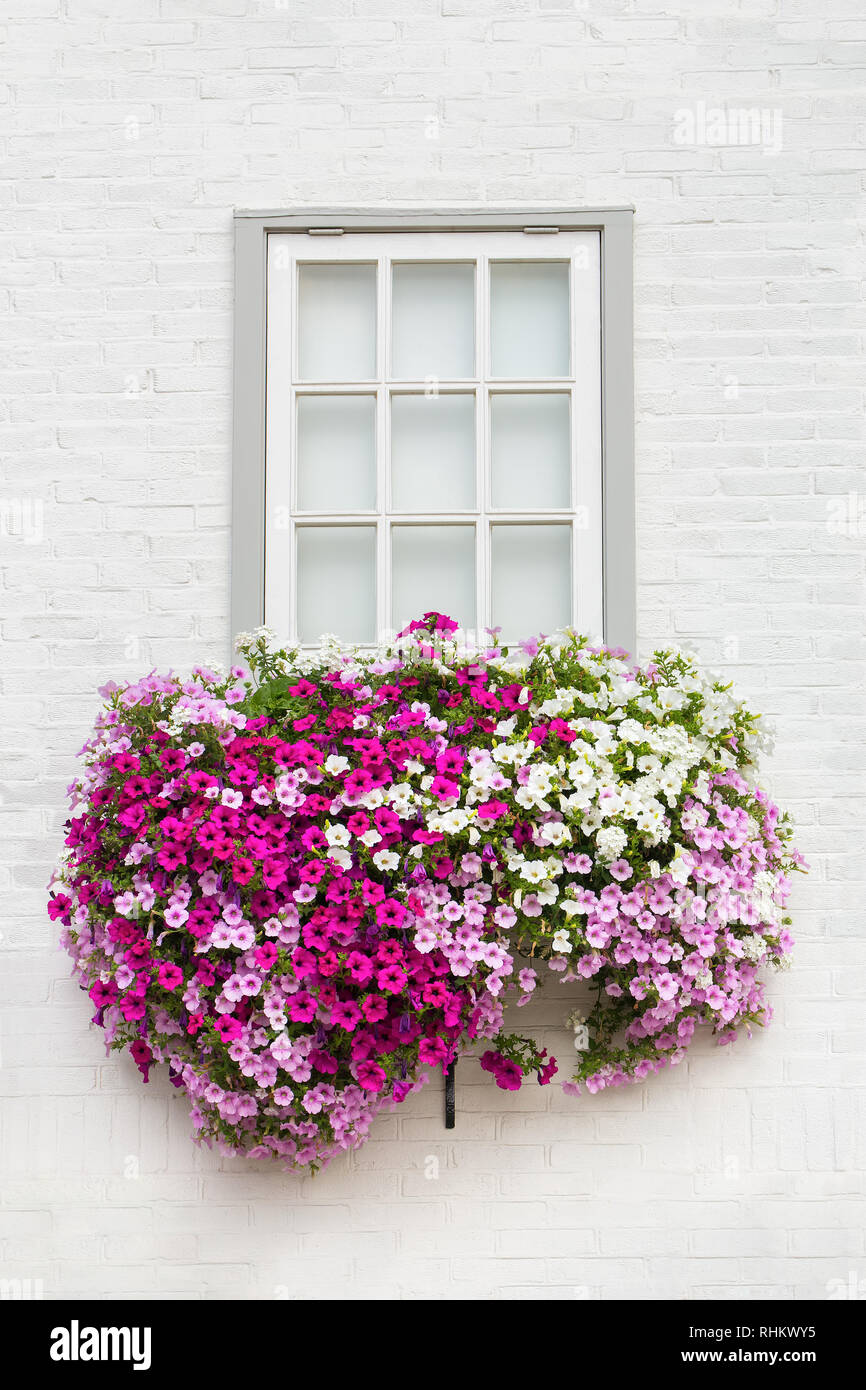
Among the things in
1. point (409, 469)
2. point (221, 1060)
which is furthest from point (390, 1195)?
point (409, 469)

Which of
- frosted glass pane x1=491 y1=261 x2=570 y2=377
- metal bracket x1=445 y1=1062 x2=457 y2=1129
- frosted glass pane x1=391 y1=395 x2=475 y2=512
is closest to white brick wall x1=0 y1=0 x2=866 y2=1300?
metal bracket x1=445 y1=1062 x2=457 y2=1129

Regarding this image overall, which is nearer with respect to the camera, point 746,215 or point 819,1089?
point 819,1089

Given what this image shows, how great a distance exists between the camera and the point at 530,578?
3109 millimetres

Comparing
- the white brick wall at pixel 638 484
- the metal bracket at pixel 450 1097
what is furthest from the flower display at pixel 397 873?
the white brick wall at pixel 638 484

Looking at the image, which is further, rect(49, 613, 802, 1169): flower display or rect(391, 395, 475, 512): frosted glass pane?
rect(391, 395, 475, 512): frosted glass pane

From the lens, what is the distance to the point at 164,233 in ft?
10.4

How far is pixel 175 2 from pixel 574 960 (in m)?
2.57

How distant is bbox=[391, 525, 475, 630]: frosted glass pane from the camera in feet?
10.2

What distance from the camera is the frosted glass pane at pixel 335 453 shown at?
3.15 meters

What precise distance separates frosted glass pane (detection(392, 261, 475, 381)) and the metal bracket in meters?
1.67

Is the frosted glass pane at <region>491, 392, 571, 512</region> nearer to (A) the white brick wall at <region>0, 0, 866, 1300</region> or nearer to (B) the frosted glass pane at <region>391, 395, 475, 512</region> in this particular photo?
(B) the frosted glass pane at <region>391, 395, 475, 512</region>

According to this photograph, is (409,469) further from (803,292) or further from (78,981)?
(78,981)

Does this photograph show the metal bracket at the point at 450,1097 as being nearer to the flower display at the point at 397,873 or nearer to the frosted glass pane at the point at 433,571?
the flower display at the point at 397,873

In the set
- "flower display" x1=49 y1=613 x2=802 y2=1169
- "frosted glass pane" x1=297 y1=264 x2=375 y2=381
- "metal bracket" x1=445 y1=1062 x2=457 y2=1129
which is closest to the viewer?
"flower display" x1=49 y1=613 x2=802 y2=1169
